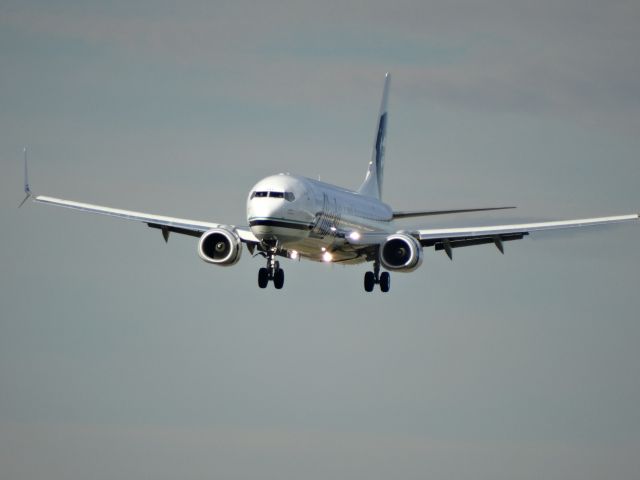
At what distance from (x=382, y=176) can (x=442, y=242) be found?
21.8 meters

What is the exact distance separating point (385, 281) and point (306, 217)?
1025 cm

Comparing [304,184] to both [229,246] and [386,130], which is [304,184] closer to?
[229,246]

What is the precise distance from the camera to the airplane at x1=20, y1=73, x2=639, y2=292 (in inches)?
2431

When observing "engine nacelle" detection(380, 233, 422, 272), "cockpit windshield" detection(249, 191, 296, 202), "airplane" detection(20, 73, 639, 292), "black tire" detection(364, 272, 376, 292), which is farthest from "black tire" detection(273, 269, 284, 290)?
"black tire" detection(364, 272, 376, 292)

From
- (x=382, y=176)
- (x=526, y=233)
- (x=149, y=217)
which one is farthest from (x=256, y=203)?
(x=382, y=176)

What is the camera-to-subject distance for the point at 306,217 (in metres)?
63.1

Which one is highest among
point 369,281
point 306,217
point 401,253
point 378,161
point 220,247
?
point 378,161

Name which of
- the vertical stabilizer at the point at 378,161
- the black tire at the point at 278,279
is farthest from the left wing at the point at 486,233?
the vertical stabilizer at the point at 378,161

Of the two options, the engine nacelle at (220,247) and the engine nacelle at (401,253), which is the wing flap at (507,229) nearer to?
the engine nacelle at (401,253)

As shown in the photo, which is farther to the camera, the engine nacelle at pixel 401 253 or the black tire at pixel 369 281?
the black tire at pixel 369 281

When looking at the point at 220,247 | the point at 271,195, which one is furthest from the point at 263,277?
the point at 271,195

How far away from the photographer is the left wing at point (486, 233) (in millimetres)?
66500

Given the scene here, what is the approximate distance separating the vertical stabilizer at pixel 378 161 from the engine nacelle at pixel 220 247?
20329mm

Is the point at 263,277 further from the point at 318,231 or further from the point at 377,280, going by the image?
the point at 377,280
